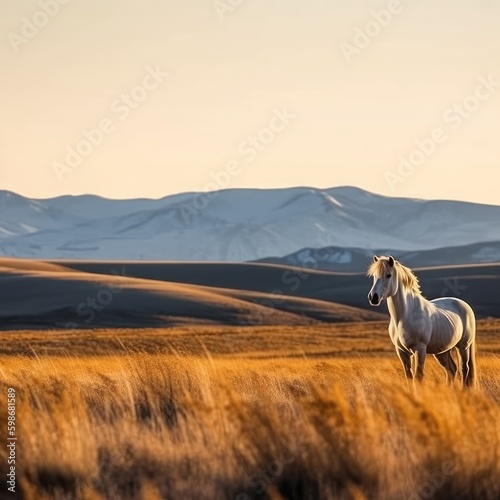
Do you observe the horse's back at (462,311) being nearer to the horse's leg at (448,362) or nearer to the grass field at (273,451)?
the horse's leg at (448,362)

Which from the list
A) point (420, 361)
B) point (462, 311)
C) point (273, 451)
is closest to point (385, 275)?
point (420, 361)

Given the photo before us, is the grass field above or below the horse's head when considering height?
below

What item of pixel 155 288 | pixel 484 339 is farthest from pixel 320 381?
pixel 155 288

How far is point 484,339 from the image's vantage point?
4538 centimetres

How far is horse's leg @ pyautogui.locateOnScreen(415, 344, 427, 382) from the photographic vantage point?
12062 mm

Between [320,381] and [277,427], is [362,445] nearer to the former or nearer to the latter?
[277,427]

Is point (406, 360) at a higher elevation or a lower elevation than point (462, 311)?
lower

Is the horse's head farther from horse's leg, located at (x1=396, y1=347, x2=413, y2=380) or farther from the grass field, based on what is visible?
the grass field

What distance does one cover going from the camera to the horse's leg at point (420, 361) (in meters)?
12.1

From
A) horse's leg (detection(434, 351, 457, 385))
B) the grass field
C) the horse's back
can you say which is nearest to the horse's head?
the horse's back

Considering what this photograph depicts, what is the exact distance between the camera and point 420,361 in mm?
12234

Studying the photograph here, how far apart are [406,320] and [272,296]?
70.0 m

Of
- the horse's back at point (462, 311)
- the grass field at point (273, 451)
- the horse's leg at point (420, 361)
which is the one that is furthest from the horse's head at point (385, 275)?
the grass field at point (273, 451)

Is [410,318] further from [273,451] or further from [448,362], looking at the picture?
[273,451]
